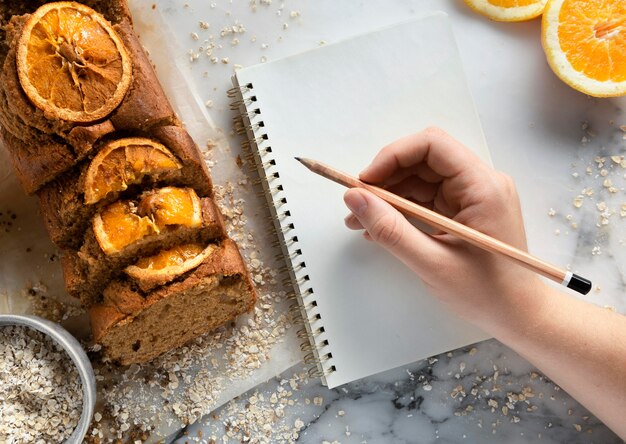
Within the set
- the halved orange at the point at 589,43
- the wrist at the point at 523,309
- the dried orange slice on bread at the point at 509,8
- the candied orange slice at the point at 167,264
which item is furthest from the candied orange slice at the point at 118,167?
the halved orange at the point at 589,43

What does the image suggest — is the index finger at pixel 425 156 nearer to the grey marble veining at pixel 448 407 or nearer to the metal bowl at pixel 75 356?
the grey marble veining at pixel 448 407

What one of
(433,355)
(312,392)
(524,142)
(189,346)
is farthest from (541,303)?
(189,346)

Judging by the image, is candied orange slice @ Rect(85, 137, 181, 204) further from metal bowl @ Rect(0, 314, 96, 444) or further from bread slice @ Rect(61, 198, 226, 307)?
Answer: metal bowl @ Rect(0, 314, 96, 444)

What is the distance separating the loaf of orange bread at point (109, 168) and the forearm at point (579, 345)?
0.97m

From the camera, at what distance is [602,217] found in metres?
2.58

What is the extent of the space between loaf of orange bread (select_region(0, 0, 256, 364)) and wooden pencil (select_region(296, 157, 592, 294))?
44 centimetres

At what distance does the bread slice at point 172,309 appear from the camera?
218cm

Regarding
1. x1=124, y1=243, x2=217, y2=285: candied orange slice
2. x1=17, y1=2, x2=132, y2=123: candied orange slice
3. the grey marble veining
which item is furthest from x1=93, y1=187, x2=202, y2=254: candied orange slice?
the grey marble veining

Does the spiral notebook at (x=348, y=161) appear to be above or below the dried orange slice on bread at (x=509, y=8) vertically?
below

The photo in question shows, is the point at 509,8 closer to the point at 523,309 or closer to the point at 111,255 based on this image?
the point at 523,309

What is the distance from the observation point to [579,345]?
222 cm

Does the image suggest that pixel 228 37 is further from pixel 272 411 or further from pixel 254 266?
pixel 272 411

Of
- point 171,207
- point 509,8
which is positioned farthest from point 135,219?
point 509,8

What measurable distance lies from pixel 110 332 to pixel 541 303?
1424 millimetres
